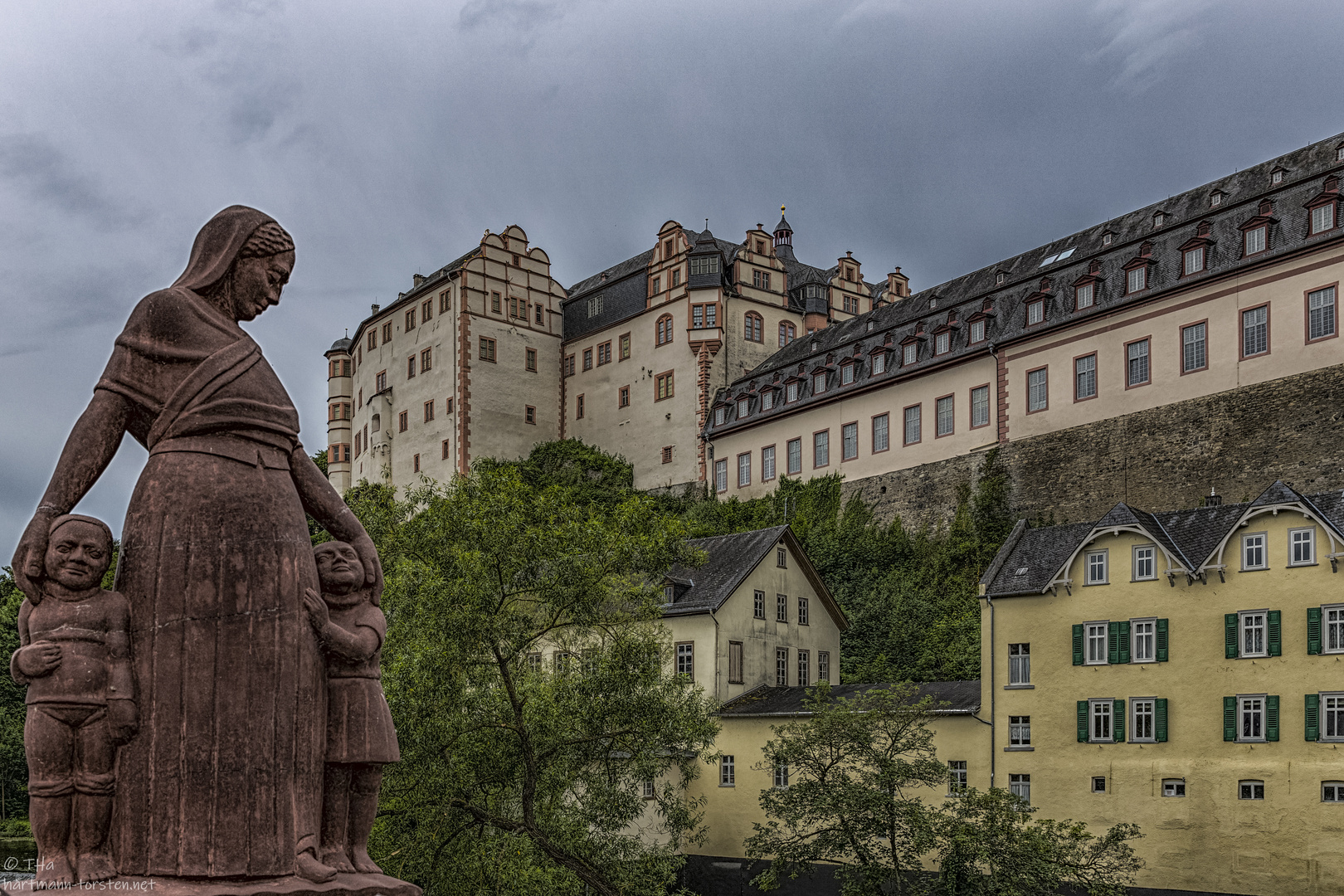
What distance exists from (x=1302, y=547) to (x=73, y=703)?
104 feet

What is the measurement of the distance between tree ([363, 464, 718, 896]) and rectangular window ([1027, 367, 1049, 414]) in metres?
28.4

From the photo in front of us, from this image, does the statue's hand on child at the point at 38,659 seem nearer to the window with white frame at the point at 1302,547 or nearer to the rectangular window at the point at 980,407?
the window with white frame at the point at 1302,547

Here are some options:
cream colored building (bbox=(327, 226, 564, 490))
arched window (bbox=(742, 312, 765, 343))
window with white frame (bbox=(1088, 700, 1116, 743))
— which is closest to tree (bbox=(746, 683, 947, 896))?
window with white frame (bbox=(1088, 700, 1116, 743))

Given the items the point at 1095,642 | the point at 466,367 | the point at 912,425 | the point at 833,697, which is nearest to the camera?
the point at 1095,642

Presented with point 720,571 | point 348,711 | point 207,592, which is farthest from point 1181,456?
point 207,592

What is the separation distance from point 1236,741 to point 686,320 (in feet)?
137

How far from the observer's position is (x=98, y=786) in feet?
17.4

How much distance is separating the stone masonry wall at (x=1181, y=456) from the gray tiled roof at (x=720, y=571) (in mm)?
11017

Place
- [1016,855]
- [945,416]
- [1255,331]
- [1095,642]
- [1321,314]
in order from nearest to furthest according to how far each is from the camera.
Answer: [1016,855], [1095,642], [1321,314], [1255,331], [945,416]

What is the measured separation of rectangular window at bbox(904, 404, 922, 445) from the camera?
56.7 meters

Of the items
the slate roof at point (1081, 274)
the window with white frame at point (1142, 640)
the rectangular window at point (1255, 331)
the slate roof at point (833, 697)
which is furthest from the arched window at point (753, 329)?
the window with white frame at point (1142, 640)

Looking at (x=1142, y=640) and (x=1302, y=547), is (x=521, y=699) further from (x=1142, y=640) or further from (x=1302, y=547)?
(x=1302, y=547)

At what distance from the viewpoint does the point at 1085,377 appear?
1983 inches

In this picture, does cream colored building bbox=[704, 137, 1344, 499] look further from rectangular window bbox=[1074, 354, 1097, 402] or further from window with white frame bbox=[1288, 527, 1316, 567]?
window with white frame bbox=[1288, 527, 1316, 567]
